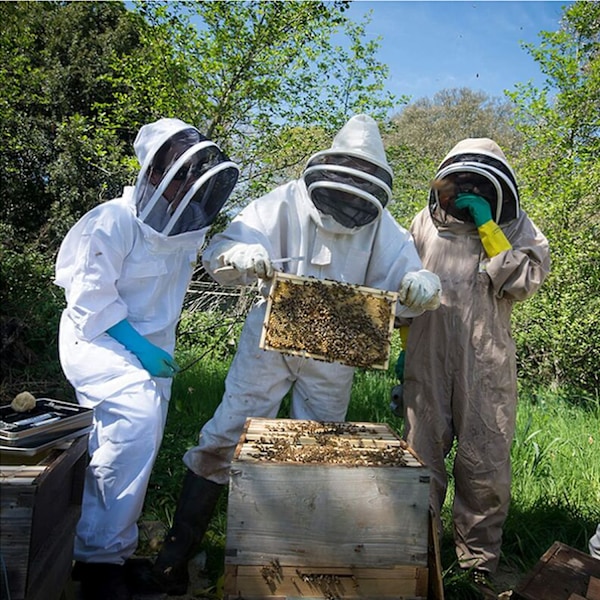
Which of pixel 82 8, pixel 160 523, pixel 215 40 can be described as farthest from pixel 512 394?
pixel 82 8

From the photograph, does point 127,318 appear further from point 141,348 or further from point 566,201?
point 566,201

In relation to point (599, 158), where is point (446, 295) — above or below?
below

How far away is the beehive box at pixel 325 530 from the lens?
207cm

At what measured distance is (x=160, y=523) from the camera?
3.63 metres

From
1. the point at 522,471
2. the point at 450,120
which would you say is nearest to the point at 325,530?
the point at 522,471

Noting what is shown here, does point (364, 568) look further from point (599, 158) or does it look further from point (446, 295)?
point (599, 158)

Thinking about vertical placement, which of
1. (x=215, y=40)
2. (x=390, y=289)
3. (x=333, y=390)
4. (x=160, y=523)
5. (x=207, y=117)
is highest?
(x=215, y=40)

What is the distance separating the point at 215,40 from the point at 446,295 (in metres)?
4.25

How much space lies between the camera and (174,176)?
2701mm

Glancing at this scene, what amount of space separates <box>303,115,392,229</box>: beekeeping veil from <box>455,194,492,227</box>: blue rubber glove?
51 centimetres

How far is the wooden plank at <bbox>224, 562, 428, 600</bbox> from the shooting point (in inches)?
82.2

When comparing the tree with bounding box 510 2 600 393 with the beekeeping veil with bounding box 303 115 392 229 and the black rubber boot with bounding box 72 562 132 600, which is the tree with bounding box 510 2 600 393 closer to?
the beekeeping veil with bounding box 303 115 392 229

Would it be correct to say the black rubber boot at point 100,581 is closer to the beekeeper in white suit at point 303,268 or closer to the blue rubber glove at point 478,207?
the beekeeper in white suit at point 303,268

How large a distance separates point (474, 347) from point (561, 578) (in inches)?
47.2
